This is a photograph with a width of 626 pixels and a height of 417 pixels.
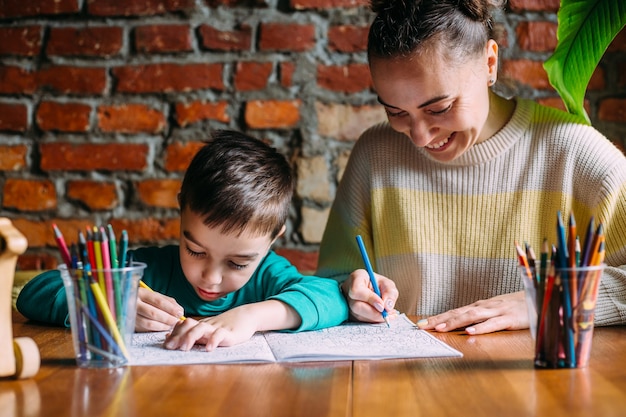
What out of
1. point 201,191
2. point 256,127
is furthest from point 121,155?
point 201,191

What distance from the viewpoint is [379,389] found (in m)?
0.84

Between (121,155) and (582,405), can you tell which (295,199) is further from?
(582,405)

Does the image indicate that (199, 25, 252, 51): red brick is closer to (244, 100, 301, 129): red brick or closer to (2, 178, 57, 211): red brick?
(244, 100, 301, 129): red brick

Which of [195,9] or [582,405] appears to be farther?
[195,9]

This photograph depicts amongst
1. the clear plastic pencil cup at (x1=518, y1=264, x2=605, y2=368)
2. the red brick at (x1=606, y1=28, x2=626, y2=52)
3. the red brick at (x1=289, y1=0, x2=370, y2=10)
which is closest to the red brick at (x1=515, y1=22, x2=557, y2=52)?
the red brick at (x1=606, y1=28, x2=626, y2=52)

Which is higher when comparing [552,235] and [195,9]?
[195,9]

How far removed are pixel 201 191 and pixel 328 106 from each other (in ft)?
2.45

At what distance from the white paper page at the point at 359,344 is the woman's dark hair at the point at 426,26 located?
19.3 inches

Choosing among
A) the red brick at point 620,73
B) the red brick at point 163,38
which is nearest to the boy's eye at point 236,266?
the red brick at point 163,38

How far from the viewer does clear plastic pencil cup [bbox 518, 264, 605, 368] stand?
90 cm

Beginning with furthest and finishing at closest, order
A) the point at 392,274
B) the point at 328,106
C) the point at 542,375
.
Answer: the point at 328,106, the point at 392,274, the point at 542,375

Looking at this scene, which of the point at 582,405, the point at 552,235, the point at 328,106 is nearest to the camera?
the point at 582,405

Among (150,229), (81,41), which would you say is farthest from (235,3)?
(150,229)

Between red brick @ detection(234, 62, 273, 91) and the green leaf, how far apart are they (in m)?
0.82
